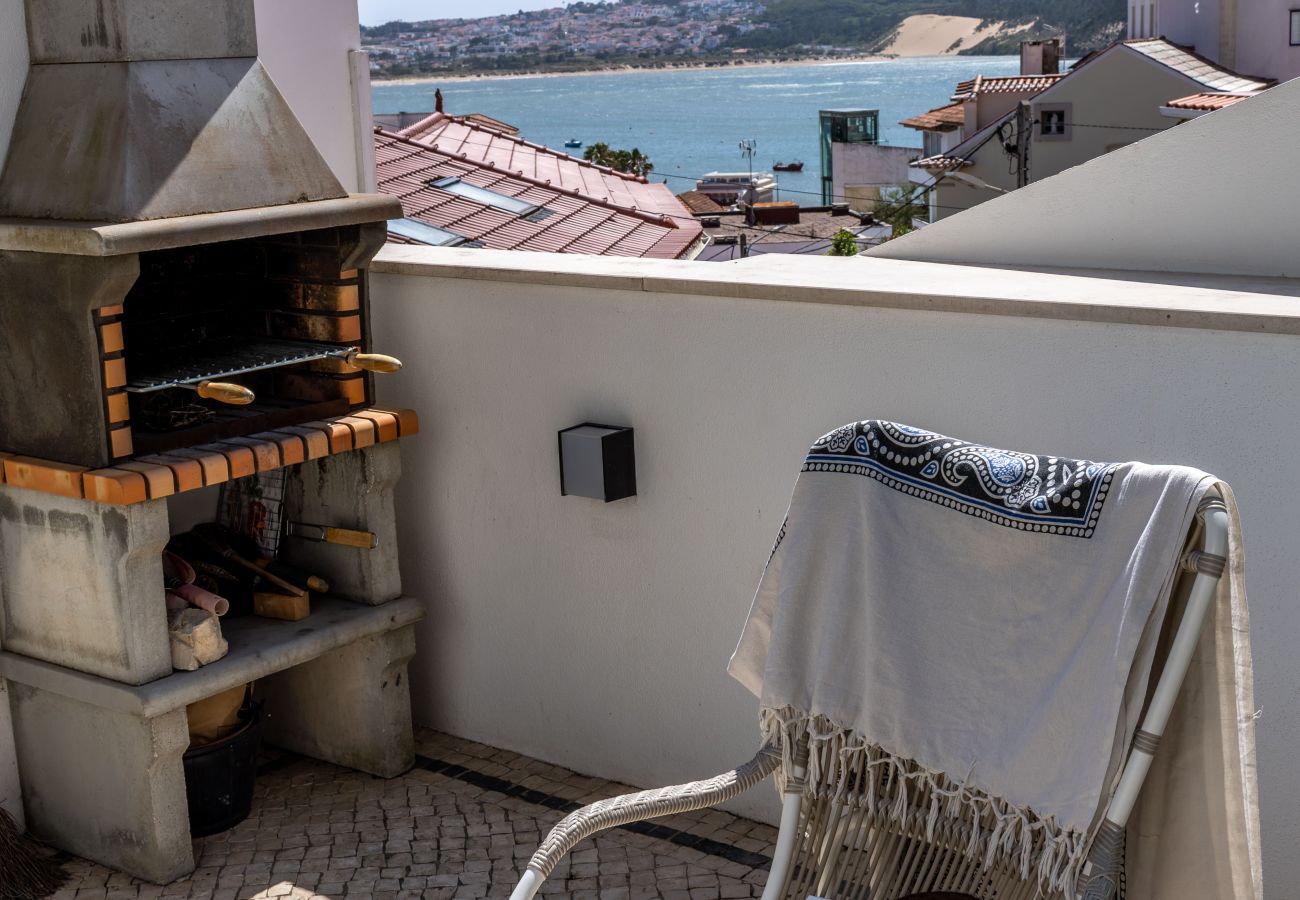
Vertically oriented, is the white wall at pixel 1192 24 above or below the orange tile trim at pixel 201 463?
above

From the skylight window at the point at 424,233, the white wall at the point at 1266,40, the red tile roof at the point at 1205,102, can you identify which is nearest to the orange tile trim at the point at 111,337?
the skylight window at the point at 424,233

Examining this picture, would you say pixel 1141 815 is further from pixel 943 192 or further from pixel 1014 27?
pixel 1014 27

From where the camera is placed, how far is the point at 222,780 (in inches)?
183

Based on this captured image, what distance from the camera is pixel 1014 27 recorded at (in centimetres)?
11244

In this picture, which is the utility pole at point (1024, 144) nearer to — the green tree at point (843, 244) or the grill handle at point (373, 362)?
the green tree at point (843, 244)

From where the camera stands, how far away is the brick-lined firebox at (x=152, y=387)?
4094mm

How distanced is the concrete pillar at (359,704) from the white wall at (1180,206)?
2295 millimetres

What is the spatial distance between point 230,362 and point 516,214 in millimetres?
9825

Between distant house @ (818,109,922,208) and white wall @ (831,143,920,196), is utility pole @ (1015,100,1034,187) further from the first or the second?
white wall @ (831,143,920,196)

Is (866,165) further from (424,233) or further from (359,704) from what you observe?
(359,704)

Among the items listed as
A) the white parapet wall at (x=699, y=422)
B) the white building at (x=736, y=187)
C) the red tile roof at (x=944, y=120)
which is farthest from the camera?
the white building at (x=736, y=187)

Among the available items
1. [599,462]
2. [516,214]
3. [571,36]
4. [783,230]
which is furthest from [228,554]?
[571,36]

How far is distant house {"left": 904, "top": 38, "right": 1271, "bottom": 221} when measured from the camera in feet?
75.4

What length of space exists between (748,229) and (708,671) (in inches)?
1075
